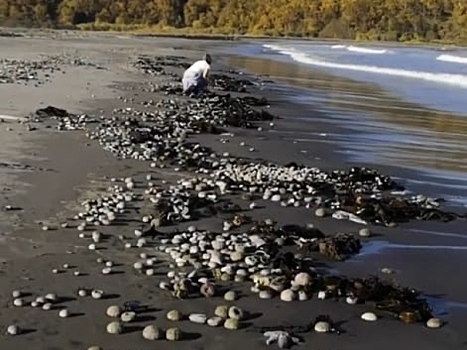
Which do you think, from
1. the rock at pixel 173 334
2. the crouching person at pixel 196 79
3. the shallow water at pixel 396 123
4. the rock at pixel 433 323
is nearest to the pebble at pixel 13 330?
the rock at pixel 173 334

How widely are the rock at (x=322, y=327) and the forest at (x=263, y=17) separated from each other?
10362cm

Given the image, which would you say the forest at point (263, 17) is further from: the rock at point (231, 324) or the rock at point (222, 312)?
the rock at point (231, 324)

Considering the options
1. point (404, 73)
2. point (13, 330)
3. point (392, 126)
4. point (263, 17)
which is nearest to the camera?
point (13, 330)

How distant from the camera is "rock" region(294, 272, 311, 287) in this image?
596 centimetres

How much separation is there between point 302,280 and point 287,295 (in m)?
0.26

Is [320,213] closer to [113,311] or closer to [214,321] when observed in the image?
[214,321]

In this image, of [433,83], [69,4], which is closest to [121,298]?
[433,83]

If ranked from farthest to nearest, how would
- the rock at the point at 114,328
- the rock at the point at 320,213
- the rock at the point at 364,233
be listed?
the rock at the point at 320,213
the rock at the point at 364,233
the rock at the point at 114,328

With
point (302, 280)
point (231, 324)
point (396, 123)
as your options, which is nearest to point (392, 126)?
point (396, 123)

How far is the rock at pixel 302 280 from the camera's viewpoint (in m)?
5.96

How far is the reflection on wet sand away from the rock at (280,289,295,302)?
6210mm

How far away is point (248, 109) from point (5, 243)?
11.2 metres

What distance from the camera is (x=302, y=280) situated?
6.00 metres

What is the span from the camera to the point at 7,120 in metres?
13.5
